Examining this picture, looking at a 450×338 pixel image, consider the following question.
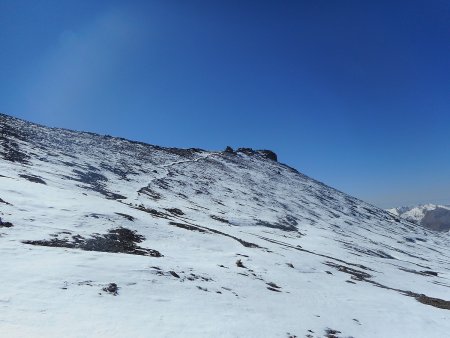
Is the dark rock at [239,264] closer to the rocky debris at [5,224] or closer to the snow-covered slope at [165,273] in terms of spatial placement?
the snow-covered slope at [165,273]

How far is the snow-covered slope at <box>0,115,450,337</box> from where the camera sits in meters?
12.4

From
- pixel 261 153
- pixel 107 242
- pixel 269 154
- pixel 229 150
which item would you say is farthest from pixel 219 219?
pixel 269 154

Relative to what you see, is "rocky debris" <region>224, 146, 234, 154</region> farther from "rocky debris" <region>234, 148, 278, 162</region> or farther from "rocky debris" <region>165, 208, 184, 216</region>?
"rocky debris" <region>165, 208, 184, 216</region>

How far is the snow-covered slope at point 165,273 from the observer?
1237cm

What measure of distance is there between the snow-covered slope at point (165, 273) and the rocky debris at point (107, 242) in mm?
66

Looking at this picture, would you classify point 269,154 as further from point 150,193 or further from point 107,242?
point 107,242

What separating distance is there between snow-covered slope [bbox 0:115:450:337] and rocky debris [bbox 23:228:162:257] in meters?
0.07

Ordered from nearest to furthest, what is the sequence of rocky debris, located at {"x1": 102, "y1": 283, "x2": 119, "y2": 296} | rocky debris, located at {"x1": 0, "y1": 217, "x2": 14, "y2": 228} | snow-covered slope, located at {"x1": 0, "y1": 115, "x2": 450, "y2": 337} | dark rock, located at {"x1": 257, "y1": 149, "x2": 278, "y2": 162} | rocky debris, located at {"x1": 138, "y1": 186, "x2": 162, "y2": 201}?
snow-covered slope, located at {"x1": 0, "y1": 115, "x2": 450, "y2": 337}
rocky debris, located at {"x1": 102, "y1": 283, "x2": 119, "y2": 296}
rocky debris, located at {"x1": 0, "y1": 217, "x2": 14, "y2": 228}
rocky debris, located at {"x1": 138, "y1": 186, "x2": 162, "y2": 201}
dark rock, located at {"x1": 257, "y1": 149, "x2": 278, "y2": 162}

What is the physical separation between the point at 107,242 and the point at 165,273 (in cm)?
453

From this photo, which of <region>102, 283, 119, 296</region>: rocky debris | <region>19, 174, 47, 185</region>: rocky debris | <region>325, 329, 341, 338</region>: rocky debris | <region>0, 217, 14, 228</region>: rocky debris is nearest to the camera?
<region>102, 283, 119, 296</region>: rocky debris

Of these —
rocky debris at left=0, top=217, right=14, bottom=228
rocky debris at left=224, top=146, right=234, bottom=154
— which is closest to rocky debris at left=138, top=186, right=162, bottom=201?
rocky debris at left=0, top=217, right=14, bottom=228

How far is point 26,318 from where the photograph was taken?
10.5 meters

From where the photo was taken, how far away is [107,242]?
20141mm

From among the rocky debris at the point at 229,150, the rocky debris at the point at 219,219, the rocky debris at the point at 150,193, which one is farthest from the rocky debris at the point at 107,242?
the rocky debris at the point at 229,150
